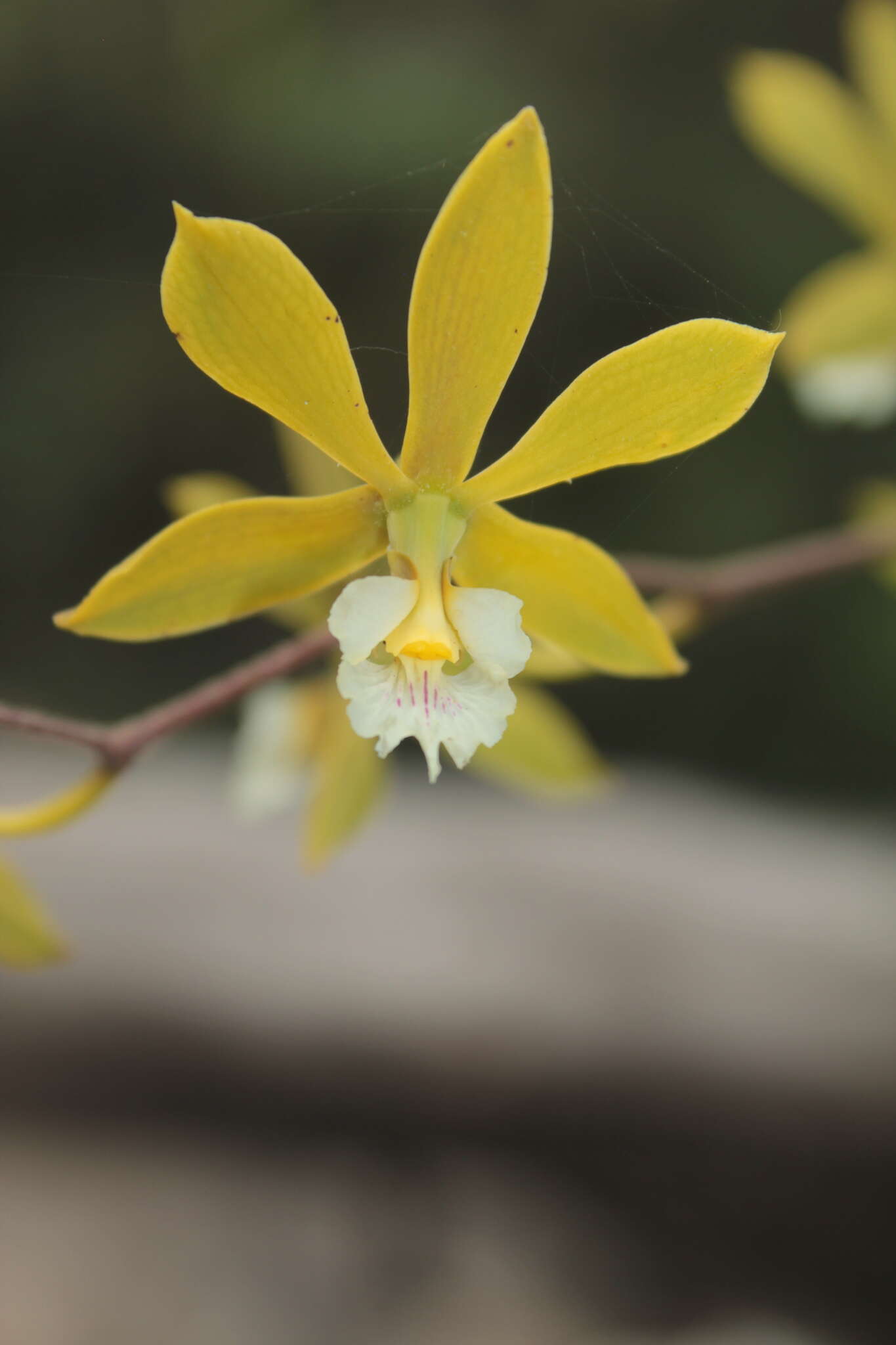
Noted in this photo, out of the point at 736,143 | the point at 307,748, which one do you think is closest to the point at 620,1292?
the point at 307,748

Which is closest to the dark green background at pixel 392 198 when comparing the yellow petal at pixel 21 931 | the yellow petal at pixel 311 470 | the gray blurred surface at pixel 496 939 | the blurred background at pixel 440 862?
the blurred background at pixel 440 862

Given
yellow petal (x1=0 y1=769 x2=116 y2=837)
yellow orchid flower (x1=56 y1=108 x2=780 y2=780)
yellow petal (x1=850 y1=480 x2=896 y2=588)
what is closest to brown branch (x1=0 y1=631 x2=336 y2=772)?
yellow petal (x1=0 y1=769 x2=116 y2=837)

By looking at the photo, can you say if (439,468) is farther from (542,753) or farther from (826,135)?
(826,135)

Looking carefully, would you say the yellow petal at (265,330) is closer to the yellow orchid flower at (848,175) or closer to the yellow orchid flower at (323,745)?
the yellow orchid flower at (323,745)

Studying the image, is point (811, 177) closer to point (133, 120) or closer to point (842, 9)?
point (842, 9)

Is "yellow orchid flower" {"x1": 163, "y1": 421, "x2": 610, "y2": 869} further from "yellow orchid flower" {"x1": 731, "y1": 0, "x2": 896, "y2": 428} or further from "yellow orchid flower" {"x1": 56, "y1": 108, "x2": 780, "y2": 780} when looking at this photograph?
"yellow orchid flower" {"x1": 731, "y1": 0, "x2": 896, "y2": 428}

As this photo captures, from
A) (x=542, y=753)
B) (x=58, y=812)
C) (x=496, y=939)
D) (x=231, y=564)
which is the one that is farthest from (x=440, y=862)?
(x=231, y=564)
